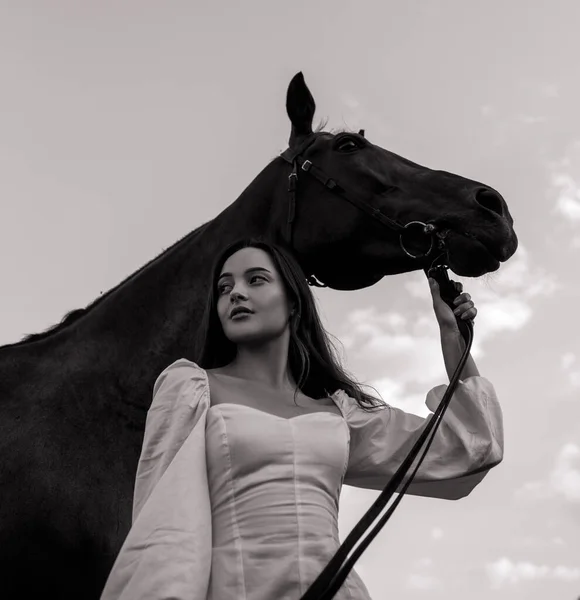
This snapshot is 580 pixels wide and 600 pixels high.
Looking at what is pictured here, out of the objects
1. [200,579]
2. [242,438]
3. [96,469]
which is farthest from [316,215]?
[200,579]

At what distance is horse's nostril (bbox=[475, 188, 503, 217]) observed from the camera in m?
4.60

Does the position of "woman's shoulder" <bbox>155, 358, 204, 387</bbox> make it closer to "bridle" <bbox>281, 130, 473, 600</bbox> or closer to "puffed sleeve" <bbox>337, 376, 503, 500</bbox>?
"puffed sleeve" <bbox>337, 376, 503, 500</bbox>

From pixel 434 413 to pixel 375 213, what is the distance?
189 centimetres

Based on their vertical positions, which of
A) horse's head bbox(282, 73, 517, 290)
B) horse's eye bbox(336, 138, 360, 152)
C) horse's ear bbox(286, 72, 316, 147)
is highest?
horse's ear bbox(286, 72, 316, 147)

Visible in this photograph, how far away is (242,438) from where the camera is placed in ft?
9.43

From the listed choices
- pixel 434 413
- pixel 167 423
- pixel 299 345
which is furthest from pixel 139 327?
pixel 434 413

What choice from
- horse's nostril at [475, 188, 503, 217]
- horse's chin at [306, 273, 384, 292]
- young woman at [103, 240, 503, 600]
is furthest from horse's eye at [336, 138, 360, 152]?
young woman at [103, 240, 503, 600]

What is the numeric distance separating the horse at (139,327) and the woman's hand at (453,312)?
3.22 feet

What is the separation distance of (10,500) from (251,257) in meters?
1.50

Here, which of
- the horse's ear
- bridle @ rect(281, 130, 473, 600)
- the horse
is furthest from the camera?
the horse's ear

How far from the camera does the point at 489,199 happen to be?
15.2 ft

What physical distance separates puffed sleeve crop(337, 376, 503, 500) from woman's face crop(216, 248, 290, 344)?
14.4 inches

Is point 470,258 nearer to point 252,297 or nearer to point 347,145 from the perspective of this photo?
point 347,145

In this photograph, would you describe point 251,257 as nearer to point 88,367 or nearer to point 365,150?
point 88,367
